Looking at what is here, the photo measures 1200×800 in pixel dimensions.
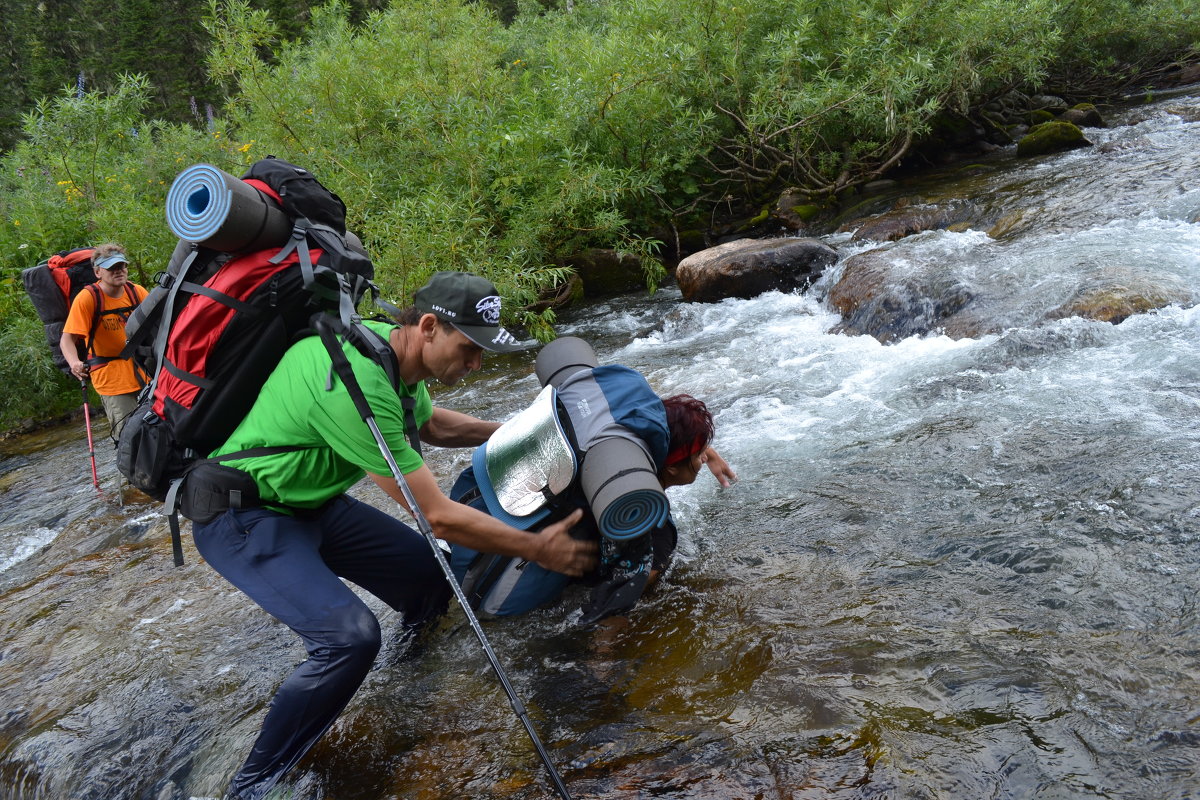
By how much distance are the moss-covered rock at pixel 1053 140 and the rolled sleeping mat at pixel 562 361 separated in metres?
13.5

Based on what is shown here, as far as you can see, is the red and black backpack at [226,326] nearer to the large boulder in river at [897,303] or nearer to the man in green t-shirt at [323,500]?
the man in green t-shirt at [323,500]

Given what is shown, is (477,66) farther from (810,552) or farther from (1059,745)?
(1059,745)

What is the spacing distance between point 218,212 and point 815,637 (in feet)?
10.1

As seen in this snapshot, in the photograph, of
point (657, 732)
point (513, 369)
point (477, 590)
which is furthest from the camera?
point (513, 369)

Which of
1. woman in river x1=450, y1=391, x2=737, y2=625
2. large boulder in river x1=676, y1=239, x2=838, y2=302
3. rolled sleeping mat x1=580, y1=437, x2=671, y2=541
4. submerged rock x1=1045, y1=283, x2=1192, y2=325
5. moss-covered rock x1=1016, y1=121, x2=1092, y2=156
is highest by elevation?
rolled sleeping mat x1=580, y1=437, x2=671, y2=541

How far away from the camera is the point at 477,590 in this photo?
160 inches

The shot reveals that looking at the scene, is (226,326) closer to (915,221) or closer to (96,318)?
(96,318)

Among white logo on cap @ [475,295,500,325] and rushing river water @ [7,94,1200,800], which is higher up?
white logo on cap @ [475,295,500,325]

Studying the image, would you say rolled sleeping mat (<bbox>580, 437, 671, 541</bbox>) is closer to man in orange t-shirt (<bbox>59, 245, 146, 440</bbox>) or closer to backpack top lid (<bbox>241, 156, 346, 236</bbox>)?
backpack top lid (<bbox>241, 156, 346, 236</bbox>)

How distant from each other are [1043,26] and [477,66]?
9512 millimetres

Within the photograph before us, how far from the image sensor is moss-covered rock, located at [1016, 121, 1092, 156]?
47.1ft

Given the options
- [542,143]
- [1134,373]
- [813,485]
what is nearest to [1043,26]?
[542,143]

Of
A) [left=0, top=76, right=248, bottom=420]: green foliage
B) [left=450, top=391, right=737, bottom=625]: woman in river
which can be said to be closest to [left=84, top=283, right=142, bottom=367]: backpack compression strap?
[left=0, top=76, right=248, bottom=420]: green foliage

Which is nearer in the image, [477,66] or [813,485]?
[813,485]
